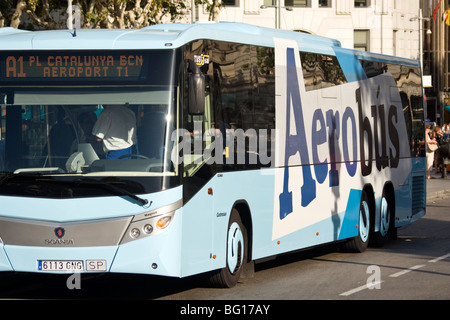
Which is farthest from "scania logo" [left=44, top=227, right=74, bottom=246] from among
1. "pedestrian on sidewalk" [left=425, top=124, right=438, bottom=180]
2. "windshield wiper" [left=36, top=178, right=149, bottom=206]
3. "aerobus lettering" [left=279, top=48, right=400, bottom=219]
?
"pedestrian on sidewalk" [left=425, top=124, right=438, bottom=180]

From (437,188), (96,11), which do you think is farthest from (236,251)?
(96,11)

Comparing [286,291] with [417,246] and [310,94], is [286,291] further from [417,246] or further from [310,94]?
[417,246]

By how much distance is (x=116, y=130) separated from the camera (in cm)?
1053

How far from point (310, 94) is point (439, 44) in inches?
3012

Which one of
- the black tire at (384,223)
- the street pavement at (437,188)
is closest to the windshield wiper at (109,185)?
the black tire at (384,223)

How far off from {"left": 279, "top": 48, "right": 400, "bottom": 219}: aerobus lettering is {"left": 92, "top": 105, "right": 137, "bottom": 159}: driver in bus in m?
3.21

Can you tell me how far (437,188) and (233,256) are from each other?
20.2m

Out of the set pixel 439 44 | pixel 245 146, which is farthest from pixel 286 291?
pixel 439 44

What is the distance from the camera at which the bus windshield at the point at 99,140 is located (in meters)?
10.5

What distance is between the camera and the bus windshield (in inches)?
412

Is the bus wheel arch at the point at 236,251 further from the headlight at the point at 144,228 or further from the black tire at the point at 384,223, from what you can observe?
the black tire at the point at 384,223

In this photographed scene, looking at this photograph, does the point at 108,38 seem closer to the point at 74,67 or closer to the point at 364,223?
the point at 74,67
